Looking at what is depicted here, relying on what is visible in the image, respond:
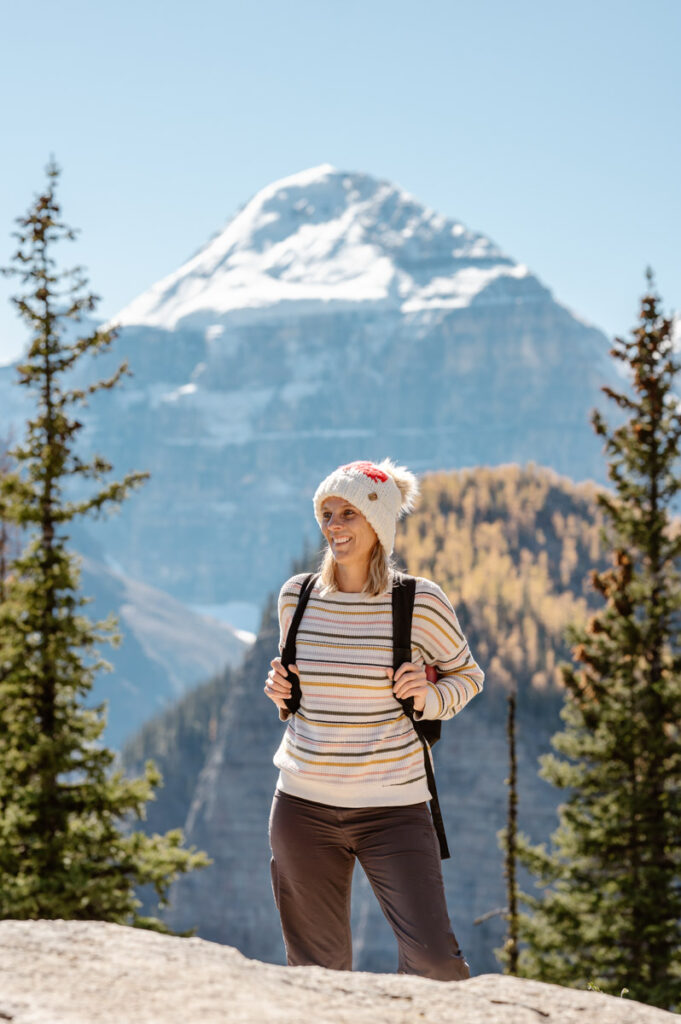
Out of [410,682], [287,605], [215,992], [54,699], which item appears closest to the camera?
[215,992]

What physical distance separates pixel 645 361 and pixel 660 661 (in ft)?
15.1

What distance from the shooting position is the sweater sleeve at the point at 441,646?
14.5 feet

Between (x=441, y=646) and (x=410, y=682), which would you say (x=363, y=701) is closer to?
(x=410, y=682)

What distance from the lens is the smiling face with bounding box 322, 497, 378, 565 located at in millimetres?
4570

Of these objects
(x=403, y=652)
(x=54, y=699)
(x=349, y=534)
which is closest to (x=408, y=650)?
(x=403, y=652)

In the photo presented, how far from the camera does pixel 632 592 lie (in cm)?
1762

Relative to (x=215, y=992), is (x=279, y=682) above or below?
above

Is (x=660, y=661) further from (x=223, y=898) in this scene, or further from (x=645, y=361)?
(x=223, y=898)

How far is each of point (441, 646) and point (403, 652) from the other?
0.18 metres

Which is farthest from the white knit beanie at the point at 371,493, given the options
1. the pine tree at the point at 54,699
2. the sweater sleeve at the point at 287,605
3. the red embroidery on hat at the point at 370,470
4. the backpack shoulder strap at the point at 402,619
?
the pine tree at the point at 54,699

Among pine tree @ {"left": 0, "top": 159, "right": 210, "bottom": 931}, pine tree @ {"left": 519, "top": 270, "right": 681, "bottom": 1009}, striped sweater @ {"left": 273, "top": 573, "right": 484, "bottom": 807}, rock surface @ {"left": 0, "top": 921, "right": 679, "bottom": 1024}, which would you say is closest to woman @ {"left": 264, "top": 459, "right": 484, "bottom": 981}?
striped sweater @ {"left": 273, "top": 573, "right": 484, "bottom": 807}

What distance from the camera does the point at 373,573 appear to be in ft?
14.9

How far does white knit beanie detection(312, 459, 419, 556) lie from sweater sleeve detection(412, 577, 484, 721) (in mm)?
255

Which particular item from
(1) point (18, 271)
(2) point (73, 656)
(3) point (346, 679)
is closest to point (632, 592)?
(2) point (73, 656)
